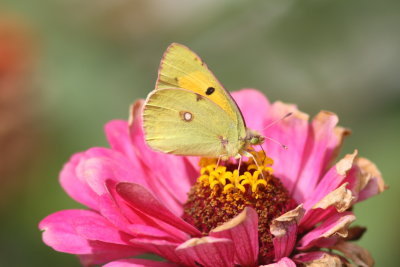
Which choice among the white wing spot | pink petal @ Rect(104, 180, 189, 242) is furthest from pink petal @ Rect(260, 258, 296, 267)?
the white wing spot

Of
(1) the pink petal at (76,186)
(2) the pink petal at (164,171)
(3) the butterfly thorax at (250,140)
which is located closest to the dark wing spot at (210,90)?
(3) the butterfly thorax at (250,140)

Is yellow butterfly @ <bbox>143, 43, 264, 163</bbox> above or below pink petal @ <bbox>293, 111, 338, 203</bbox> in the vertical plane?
above

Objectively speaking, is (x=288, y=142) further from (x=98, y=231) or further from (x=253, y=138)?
(x=98, y=231)

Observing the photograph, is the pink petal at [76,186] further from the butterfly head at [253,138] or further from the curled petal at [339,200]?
the curled petal at [339,200]

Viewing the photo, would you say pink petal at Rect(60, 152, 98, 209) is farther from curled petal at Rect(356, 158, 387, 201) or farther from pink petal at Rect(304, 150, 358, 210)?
curled petal at Rect(356, 158, 387, 201)

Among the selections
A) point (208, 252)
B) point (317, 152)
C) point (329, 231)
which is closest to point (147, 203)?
point (208, 252)

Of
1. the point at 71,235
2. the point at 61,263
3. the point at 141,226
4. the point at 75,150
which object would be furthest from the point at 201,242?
the point at 75,150

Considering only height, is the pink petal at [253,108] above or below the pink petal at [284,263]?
above
